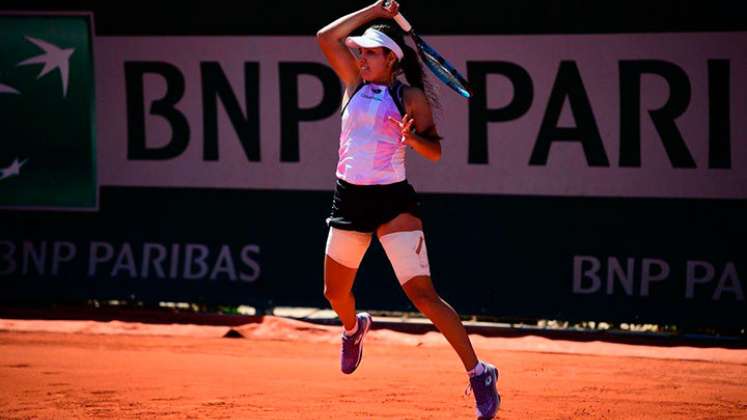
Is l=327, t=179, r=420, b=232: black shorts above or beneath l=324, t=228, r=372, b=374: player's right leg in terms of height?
above

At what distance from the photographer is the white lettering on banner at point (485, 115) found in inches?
332

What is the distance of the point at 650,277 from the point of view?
28.1 ft

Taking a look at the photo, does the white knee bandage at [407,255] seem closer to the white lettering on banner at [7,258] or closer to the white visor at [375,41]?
the white visor at [375,41]

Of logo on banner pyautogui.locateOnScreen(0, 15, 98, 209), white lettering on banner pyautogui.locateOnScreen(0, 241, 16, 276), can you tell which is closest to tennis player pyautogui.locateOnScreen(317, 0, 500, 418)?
logo on banner pyautogui.locateOnScreen(0, 15, 98, 209)

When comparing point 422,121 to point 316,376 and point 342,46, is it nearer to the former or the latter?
point 342,46

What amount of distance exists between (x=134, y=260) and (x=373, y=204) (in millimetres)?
4586

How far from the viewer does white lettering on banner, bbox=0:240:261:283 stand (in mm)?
9328

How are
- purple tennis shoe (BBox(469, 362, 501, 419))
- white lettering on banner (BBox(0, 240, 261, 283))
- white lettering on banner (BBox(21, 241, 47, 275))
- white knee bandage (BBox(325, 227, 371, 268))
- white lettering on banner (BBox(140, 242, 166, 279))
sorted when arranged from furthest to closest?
white lettering on banner (BBox(21, 241, 47, 275))
white lettering on banner (BBox(140, 242, 166, 279))
white lettering on banner (BBox(0, 240, 261, 283))
white knee bandage (BBox(325, 227, 371, 268))
purple tennis shoe (BBox(469, 362, 501, 419))

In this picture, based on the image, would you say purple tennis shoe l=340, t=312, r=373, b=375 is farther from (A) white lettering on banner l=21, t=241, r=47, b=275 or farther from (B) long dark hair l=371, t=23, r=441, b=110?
(A) white lettering on banner l=21, t=241, r=47, b=275

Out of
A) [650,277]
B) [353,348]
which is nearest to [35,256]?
[353,348]

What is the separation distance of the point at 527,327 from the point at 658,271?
106cm

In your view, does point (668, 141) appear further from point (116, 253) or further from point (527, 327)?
point (116, 253)

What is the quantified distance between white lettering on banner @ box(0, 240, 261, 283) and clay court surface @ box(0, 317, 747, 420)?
49 centimetres

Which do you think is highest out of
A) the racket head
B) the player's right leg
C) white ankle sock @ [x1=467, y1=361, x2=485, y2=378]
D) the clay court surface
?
the racket head
